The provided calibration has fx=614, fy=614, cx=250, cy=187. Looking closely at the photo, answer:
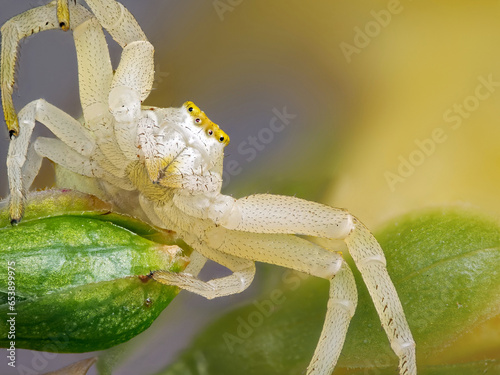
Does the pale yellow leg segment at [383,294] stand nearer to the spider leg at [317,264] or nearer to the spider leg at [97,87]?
the spider leg at [317,264]

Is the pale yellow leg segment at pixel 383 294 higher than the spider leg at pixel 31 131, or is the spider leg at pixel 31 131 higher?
the spider leg at pixel 31 131

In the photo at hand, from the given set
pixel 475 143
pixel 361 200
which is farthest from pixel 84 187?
pixel 475 143

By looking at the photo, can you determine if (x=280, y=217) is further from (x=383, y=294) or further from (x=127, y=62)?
(x=127, y=62)

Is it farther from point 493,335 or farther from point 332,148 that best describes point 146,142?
point 493,335

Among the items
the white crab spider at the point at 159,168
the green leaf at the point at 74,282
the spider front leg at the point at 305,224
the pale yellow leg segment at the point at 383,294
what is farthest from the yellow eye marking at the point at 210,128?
the green leaf at the point at 74,282

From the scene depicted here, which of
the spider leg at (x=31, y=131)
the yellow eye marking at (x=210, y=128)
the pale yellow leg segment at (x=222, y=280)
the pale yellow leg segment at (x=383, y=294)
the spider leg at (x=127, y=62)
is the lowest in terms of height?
the pale yellow leg segment at (x=222, y=280)

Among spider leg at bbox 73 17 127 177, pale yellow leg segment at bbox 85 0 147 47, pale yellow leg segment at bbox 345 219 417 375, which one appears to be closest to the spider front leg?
pale yellow leg segment at bbox 345 219 417 375

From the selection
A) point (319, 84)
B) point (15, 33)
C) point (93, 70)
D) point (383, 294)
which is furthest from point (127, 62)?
point (383, 294)

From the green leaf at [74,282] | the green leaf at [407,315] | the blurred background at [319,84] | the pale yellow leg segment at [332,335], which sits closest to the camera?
the green leaf at [74,282]
